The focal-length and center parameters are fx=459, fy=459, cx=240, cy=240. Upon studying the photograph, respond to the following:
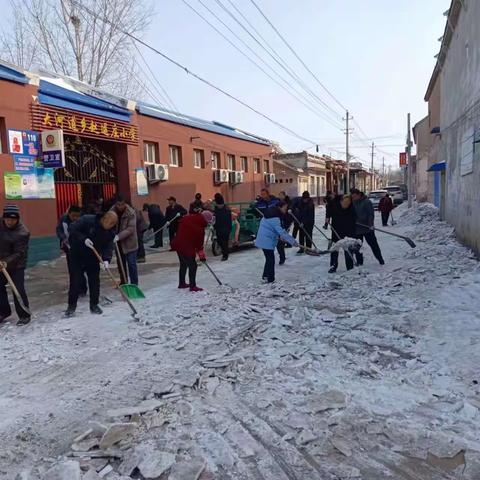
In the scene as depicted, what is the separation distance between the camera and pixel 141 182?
1539 cm

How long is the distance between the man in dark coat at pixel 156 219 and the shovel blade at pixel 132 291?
6805mm

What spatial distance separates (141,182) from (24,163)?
492 cm

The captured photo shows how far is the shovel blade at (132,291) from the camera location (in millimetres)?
7153

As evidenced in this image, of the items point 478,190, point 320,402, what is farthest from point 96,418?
point 478,190

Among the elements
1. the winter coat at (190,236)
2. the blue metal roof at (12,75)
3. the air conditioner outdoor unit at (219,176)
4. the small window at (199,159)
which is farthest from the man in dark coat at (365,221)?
the air conditioner outdoor unit at (219,176)

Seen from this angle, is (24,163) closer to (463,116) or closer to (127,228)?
(127,228)

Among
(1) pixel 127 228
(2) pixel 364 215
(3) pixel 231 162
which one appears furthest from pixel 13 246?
(3) pixel 231 162

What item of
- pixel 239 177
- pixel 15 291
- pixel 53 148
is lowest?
pixel 15 291

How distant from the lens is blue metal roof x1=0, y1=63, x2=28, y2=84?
10.3m

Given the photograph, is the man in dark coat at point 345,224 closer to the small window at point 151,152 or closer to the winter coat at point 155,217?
the winter coat at point 155,217

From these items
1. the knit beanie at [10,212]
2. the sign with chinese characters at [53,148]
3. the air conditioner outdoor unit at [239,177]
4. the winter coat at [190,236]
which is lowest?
the winter coat at [190,236]

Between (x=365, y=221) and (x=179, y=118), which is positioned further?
(x=179, y=118)

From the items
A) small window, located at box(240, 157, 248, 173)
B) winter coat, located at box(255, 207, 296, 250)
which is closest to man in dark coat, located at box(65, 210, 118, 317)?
winter coat, located at box(255, 207, 296, 250)

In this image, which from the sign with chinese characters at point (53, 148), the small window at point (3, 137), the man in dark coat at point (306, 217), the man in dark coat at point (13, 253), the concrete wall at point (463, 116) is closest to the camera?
the man in dark coat at point (13, 253)
